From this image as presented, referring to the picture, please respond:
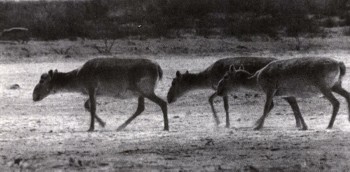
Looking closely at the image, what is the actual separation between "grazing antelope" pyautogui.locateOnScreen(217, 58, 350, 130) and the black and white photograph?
2 cm

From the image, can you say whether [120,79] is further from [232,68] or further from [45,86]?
[232,68]

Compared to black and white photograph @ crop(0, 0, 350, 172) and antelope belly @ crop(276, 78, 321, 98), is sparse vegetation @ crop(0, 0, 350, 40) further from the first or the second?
antelope belly @ crop(276, 78, 321, 98)

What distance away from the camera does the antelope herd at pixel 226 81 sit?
13.8m

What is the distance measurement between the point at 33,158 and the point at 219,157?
238 centimetres

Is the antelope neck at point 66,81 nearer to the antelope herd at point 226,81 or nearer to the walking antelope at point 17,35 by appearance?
the antelope herd at point 226,81

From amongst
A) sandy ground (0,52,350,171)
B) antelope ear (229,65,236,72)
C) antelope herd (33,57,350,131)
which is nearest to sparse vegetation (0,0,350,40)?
sandy ground (0,52,350,171)

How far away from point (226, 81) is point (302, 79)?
2.03 metres

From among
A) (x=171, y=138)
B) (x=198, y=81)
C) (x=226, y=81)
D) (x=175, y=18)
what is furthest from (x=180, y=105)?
(x=175, y=18)

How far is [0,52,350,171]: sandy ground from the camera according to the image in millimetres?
9898

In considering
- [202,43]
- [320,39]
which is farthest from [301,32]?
[202,43]

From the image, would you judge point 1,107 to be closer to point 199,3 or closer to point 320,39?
point 320,39

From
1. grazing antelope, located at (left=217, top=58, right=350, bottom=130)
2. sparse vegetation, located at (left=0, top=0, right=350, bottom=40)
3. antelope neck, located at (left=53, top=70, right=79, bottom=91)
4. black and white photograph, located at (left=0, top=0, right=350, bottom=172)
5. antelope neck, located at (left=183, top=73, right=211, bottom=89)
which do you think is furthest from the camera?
sparse vegetation, located at (left=0, top=0, right=350, bottom=40)

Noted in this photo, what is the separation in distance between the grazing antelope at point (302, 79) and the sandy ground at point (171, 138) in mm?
554

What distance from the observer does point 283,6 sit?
1705 inches
